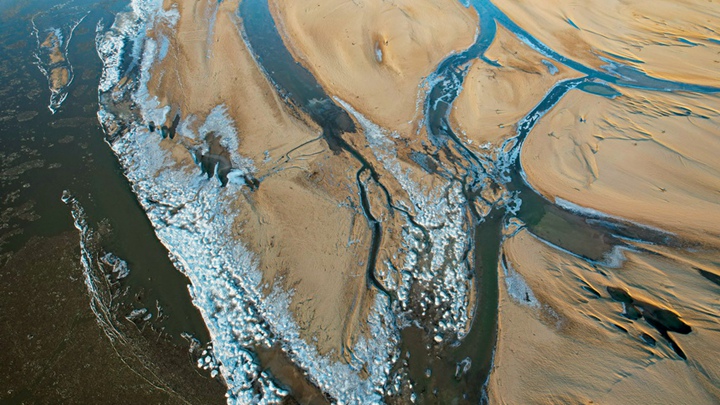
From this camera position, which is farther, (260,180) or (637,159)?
(637,159)

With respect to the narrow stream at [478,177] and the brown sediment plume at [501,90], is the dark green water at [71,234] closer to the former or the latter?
the narrow stream at [478,177]

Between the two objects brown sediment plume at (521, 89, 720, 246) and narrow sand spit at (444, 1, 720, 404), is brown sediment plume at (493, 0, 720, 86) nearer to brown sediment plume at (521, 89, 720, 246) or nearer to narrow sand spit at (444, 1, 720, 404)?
narrow sand spit at (444, 1, 720, 404)

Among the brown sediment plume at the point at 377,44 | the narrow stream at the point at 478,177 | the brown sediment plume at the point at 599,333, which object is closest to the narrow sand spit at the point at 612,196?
the brown sediment plume at the point at 599,333

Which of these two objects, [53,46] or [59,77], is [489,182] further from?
[53,46]

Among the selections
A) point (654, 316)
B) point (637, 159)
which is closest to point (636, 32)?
point (637, 159)

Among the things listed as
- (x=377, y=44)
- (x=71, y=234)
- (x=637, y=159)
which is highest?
(x=377, y=44)
